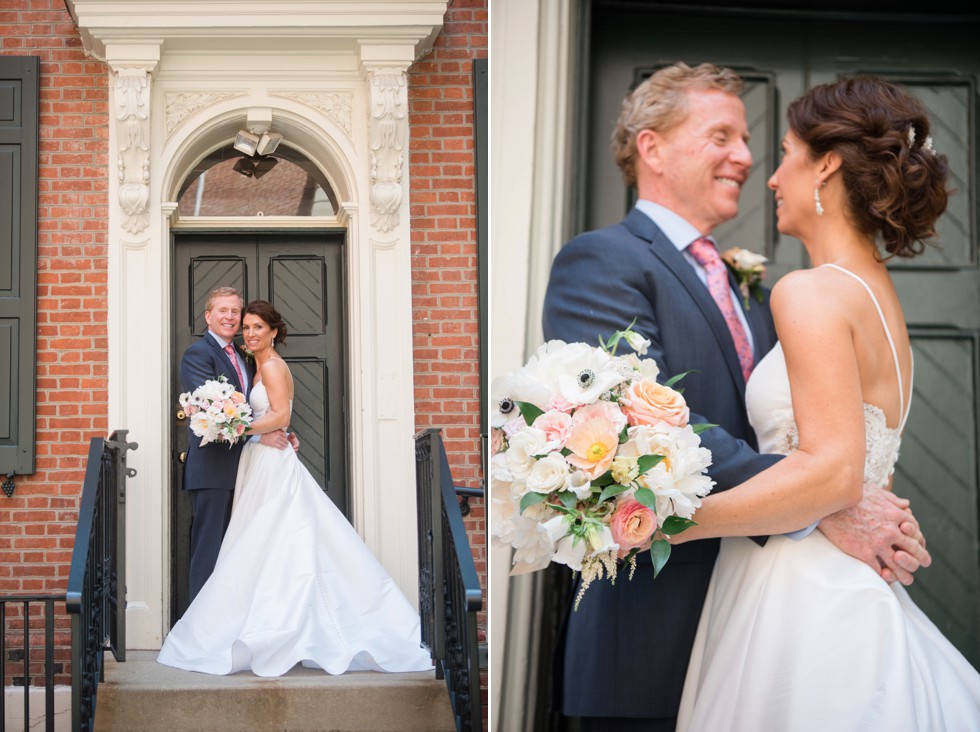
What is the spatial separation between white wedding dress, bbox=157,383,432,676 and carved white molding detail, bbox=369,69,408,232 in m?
0.81

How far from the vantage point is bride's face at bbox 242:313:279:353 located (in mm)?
3631

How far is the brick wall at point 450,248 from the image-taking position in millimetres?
3531

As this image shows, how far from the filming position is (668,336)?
236 centimetres

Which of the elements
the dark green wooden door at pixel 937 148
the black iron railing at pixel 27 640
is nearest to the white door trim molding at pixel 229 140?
the black iron railing at pixel 27 640

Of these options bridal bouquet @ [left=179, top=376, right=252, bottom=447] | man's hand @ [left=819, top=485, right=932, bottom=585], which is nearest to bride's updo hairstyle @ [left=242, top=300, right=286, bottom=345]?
bridal bouquet @ [left=179, top=376, right=252, bottom=447]

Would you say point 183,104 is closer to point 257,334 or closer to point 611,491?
point 257,334

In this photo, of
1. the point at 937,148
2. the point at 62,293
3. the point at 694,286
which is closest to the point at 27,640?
the point at 62,293

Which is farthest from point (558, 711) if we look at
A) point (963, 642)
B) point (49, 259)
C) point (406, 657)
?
point (49, 259)

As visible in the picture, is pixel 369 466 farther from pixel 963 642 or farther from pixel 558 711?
pixel 963 642

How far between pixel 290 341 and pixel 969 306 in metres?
2.20

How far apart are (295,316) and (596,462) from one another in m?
1.94

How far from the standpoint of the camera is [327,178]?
12.3 ft

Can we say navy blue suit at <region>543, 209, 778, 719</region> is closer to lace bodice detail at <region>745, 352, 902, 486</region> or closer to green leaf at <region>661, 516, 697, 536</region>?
lace bodice detail at <region>745, 352, 902, 486</region>

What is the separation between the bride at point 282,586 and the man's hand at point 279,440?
1.0 inches
